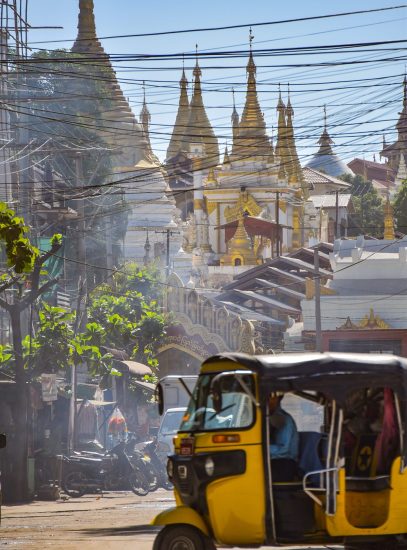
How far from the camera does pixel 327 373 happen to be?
11.2 m

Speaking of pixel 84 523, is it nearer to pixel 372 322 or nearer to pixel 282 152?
pixel 372 322

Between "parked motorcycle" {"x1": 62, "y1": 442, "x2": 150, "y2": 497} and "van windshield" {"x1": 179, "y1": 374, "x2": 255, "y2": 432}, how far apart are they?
15.0 m

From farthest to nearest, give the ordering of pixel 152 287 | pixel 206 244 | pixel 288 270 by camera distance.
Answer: pixel 206 244 < pixel 288 270 < pixel 152 287

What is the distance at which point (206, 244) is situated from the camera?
310 feet

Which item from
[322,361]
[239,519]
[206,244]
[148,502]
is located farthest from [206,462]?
[206,244]

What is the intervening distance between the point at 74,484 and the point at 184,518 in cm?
1557

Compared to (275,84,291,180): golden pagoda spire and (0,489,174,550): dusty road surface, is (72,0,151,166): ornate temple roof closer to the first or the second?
(275,84,291,180): golden pagoda spire

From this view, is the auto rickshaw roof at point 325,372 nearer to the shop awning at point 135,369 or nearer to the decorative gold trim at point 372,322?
the shop awning at point 135,369

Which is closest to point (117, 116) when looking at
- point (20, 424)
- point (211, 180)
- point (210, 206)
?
point (211, 180)

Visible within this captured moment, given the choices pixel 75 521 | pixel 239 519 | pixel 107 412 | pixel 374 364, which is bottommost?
pixel 107 412

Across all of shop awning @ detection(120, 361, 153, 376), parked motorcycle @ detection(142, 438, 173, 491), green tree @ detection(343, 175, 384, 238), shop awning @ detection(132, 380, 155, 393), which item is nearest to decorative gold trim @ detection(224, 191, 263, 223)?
green tree @ detection(343, 175, 384, 238)

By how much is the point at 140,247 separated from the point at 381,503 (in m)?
74.0

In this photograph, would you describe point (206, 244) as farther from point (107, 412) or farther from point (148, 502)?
point (148, 502)

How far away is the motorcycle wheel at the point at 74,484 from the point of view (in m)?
26.4
